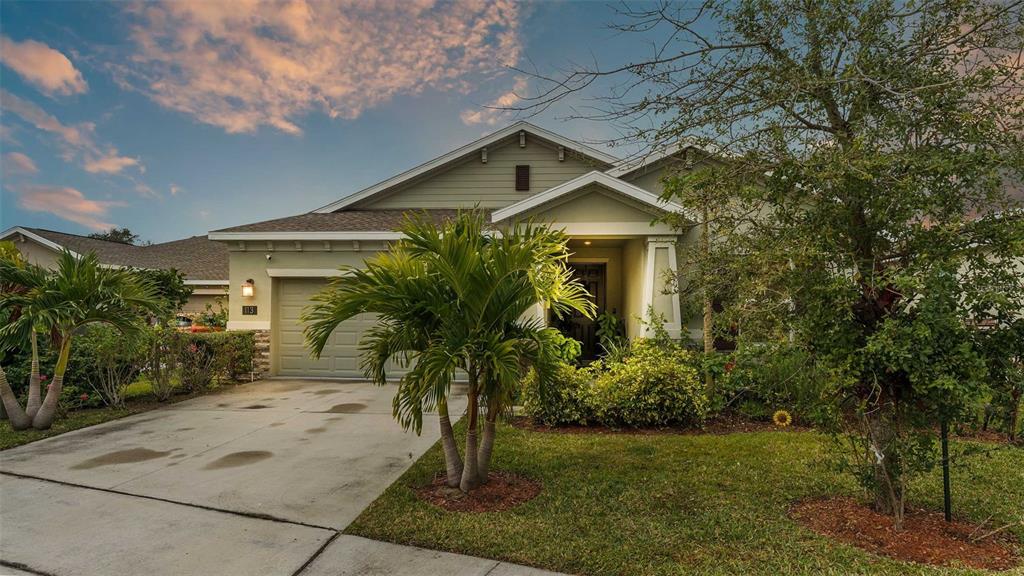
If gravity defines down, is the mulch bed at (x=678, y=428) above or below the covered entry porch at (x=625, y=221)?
below

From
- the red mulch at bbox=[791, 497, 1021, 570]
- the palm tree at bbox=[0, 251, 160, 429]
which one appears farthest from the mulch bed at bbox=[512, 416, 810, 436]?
the palm tree at bbox=[0, 251, 160, 429]

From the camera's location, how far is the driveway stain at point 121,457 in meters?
5.07

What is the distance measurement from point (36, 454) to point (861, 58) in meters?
8.83

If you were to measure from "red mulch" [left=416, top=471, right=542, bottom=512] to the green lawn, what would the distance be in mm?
116

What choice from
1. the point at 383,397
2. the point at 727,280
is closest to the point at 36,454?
the point at 383,397

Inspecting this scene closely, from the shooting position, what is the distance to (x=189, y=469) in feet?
16.1

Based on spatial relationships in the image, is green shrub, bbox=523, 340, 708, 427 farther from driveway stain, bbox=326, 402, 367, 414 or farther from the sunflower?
driveway stain, bbox=326, 402, 367, 414

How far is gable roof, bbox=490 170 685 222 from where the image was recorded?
898 centimetres

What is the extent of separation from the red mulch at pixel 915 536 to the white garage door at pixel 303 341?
9287 millimetres

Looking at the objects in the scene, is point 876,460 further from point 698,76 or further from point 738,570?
point 698,76

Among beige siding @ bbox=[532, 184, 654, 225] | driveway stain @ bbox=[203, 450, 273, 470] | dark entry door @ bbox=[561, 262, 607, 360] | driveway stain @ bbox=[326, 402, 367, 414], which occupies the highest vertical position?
beige siding @ bbox=[532, 184, 654, 225]

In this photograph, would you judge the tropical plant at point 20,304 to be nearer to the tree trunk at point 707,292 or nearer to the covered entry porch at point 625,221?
Result: the covered entry porch at point 625,221

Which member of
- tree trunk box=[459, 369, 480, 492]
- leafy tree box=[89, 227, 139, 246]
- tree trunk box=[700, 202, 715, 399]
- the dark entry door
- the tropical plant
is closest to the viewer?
tree trunk box=[459, 369, 480, 492]

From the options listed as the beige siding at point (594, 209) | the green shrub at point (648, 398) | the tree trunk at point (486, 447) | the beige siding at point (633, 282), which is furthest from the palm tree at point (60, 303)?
the beige siding at point (633, 282)
